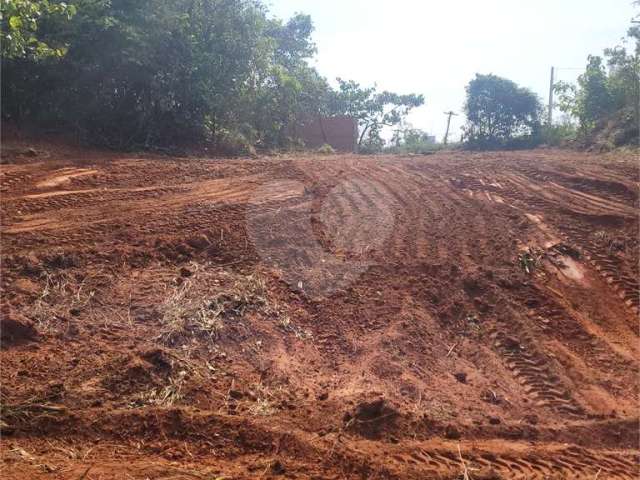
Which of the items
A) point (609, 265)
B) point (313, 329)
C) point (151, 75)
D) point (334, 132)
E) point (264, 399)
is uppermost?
point (151, 75)

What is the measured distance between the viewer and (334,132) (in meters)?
19.2

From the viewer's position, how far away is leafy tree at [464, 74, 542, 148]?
18719 millimetres

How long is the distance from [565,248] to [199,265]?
13.3 feet

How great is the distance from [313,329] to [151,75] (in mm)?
8220

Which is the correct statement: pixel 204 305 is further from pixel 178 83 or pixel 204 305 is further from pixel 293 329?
pixel 178 83

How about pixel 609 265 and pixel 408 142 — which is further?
pixel 408 142

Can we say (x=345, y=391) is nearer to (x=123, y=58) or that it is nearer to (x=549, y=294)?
(x=549, y=294)

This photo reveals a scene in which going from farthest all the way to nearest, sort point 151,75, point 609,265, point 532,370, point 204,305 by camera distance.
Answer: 1. point 151,75
2. point 609,265
3. point 204,305
4. point 532,370

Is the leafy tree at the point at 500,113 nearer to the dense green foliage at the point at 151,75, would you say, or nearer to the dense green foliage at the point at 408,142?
the dense green foliage at the point at 408,142

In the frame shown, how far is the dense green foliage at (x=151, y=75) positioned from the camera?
10.2 m

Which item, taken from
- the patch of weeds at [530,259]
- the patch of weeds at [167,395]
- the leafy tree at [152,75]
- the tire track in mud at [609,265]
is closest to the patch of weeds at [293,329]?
the patch of weeds at [167,395]

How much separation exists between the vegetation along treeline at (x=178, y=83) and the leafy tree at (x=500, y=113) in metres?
1.23

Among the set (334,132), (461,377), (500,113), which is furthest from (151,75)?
(500,113)

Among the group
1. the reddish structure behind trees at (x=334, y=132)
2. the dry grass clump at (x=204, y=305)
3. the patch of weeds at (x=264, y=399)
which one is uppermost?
the reddish structure behind trees at (x=334, y=132)
